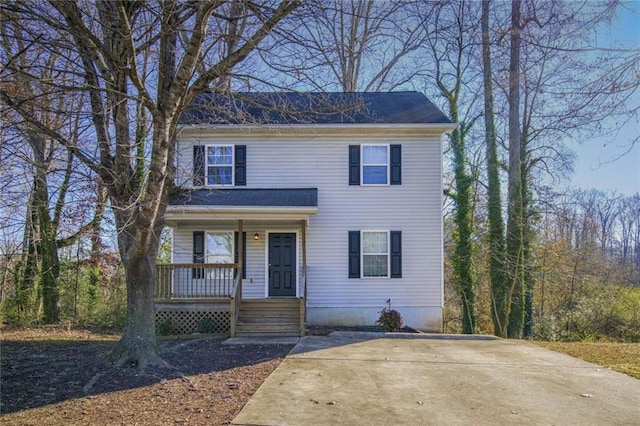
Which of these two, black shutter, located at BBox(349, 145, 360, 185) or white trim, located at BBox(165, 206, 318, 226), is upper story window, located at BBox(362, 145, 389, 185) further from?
white trim, located at BBox(165, 206, 318, 226)

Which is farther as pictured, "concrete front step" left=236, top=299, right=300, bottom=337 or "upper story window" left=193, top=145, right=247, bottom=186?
"upper story window" left=193, top=145, right=247, bottom=186

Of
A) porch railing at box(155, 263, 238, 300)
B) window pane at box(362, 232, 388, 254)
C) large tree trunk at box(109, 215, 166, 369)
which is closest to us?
large tree trunk at box(109, 215, 166, 369)

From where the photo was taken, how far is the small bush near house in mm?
10586

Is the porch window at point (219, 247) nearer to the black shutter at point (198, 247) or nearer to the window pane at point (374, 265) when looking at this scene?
the black shutter at point (198, 247)

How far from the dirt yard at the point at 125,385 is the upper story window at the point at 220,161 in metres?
5.24

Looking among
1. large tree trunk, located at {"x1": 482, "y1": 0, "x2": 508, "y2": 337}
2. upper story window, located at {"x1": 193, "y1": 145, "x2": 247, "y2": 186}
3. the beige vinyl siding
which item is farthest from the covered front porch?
large tree trunk, located at {"x1": 482, "y1": 0, "x2": 508, "y2": 337}

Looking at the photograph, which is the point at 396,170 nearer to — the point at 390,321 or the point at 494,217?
the point at 390,321

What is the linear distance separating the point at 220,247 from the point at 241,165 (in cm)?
245

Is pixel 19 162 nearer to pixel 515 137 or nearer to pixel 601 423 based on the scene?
pixel 601 423

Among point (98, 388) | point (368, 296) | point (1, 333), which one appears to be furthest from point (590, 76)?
point (1, 333)

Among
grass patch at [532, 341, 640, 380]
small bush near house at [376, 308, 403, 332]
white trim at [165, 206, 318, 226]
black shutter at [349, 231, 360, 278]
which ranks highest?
white trim at [165, 206, 318, 226]

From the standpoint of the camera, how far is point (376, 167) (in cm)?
1204

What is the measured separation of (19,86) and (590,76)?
908 centimetres

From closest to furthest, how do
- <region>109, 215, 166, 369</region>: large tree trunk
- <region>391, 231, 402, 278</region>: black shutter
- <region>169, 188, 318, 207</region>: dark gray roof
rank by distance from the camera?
<region>109, 215, 166, 369</region>: large tree trunk, <region>169, 188, 318, 207</region>: dark gray roof, <region>391, 231, 402, 278</region>: black shutter
